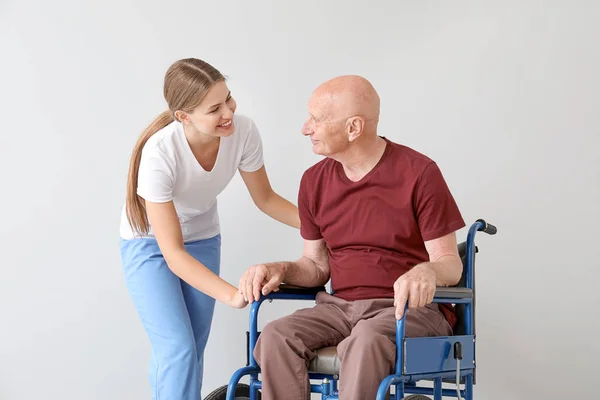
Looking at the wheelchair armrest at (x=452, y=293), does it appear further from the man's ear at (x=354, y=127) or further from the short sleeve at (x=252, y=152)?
the short sleeve at (x=252, y=152)

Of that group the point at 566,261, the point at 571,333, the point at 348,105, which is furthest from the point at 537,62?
the point at 348,105

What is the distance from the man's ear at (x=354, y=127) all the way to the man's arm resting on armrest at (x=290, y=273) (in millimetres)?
386

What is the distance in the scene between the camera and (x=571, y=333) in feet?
11.9

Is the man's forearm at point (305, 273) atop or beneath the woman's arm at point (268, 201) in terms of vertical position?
beneath

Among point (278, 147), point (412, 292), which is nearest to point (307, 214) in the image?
point (412, 292)

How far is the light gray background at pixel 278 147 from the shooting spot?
3.62 metres

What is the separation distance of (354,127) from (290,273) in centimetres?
48

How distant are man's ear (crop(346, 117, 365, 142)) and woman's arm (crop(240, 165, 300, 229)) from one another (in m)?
0.61

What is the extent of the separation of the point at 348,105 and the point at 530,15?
1.54 metres

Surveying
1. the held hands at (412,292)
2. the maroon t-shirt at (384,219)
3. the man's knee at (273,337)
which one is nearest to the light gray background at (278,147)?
the maroon t-shirt at (384,219)

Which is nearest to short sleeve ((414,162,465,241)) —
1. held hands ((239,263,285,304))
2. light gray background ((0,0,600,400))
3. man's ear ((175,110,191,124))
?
held hands ((239,263,285,304))

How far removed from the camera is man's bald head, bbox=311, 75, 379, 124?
246 centimetres

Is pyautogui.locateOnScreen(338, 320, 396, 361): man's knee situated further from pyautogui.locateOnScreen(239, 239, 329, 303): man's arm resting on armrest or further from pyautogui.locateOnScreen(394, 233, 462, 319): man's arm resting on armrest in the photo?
pyautogui.locateOnScreen(239, 239, 329, 303): man's arm resting on armrest

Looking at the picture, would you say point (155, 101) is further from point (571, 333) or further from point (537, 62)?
point (571, 333)
